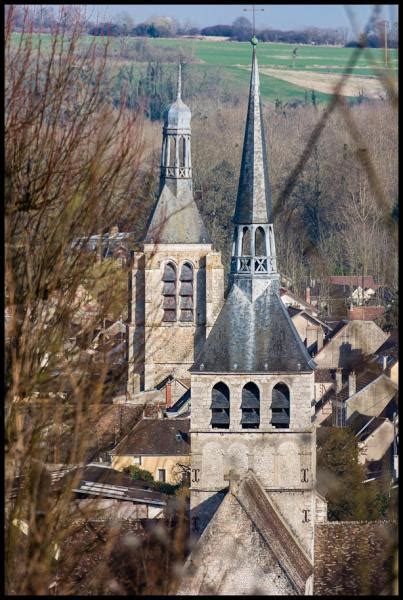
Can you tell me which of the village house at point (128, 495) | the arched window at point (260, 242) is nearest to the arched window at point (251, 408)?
the village house at point (128, 495)

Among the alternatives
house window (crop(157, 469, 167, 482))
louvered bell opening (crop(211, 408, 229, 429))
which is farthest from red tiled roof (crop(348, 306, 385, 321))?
house window (crop(157, 469, 167, 482))

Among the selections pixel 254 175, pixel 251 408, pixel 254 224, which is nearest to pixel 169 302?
pixel 254 175

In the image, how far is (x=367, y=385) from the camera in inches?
1321

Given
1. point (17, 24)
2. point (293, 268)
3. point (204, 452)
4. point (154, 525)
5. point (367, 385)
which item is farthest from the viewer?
point (293, 268)

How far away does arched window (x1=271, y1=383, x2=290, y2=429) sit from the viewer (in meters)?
24.5

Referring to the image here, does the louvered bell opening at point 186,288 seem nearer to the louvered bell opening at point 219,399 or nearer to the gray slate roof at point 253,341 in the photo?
the gray slate roof at point 253,341

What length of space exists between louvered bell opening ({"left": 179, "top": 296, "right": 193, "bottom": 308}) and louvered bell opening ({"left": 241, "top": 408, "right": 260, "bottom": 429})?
847 inches

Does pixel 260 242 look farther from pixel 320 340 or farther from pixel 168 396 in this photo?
pixel 168 396

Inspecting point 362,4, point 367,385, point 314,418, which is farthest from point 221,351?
point 362,4

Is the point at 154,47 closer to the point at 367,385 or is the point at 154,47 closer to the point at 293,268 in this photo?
the point at 293,268

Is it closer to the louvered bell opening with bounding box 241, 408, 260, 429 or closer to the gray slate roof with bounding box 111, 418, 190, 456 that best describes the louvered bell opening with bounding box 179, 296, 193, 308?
the gray slate roof with bounding box 111, 418, 190, 456

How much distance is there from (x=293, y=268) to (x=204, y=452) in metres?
26.7

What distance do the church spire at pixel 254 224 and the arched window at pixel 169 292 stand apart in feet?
63.1

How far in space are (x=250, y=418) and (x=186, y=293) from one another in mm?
21587
